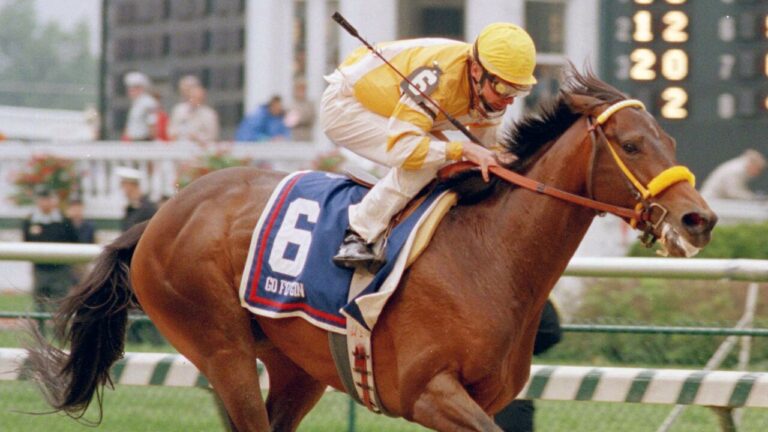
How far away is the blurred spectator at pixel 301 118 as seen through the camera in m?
13.1

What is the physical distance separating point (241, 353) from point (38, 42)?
4719cm

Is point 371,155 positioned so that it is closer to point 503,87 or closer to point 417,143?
point 417,143

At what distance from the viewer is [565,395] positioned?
19.4ft

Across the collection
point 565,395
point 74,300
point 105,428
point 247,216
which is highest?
point 247,216

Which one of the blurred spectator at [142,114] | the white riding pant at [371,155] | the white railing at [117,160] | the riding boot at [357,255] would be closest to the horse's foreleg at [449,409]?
the riding boot at [357,255]

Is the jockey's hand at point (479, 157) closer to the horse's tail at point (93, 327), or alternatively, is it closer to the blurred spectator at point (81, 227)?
the horse's tail at point (93, 327)

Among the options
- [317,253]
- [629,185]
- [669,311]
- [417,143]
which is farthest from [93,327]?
[669,311]

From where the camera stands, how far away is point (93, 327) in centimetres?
564

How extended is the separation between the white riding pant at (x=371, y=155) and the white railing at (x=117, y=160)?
670 centimetres

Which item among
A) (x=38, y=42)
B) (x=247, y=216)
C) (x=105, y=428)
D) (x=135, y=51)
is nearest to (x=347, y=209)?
(x=247, y=216)

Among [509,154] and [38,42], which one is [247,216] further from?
[38,42]

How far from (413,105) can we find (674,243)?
957mm

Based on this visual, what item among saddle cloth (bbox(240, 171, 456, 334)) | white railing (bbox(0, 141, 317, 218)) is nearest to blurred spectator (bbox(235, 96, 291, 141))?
white railing (bbox(0, 141, 317, 218))

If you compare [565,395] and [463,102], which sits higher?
[463,102]
